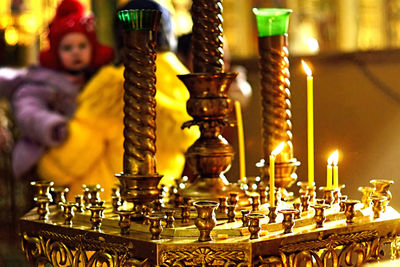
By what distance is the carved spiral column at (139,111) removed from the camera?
3.98 feet

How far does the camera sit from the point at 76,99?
3043 mm

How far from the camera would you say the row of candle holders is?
3.44 feet

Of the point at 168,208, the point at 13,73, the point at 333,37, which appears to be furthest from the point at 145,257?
the point at 333,37

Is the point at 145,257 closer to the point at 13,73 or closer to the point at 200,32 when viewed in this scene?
the point at 200,32

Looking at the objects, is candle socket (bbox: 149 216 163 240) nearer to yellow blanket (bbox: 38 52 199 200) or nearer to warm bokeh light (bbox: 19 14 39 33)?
yellow blanket (bbox: 38 52 199 200)

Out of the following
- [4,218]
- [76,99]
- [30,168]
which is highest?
[76,99]

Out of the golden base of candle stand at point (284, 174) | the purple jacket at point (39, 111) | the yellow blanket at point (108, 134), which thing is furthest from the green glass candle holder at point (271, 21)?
the purple jacket at point (39, 111)

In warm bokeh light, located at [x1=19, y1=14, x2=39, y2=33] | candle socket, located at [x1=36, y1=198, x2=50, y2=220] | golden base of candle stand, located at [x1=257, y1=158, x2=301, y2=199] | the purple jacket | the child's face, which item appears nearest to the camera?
candle socket, located at [x1=36, y1=198, x2=50, y2=220]

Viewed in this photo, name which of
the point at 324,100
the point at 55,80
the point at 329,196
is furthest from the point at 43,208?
the point at 324,100

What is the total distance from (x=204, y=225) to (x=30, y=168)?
7.04ft

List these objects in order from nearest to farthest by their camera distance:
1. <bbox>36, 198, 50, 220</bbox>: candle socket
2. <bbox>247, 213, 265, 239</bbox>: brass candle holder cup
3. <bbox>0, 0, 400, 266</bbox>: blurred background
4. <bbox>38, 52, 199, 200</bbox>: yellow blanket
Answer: <bbox>247, 213, 265, 239</bbox>: brass candle holder cup, <bbox>36, 198, 50, 220</bbox>: candle socket, <bbox>0, 0, 400, 266</bbox>: blurred background, <bbox>38, 52, 199, 200</bbox>: yellow blanket

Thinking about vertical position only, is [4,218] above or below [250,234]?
below

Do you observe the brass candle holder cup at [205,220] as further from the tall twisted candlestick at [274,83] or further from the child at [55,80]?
the child at [55,80]

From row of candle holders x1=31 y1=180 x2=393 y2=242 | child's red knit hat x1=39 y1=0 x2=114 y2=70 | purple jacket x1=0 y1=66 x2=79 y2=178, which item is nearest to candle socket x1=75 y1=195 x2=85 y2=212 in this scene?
row of candle holders x1=31 y1=180 x2=393 y2=242
